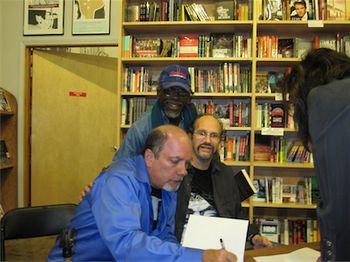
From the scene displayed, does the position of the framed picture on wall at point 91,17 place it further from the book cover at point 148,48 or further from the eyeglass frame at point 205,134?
the eyeglass frame at point 205,134

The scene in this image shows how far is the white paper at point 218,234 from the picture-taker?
1.26 m

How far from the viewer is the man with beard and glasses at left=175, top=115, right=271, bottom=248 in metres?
1.85

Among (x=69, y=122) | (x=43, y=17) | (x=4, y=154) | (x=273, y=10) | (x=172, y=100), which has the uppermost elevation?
(x=43, y=17)

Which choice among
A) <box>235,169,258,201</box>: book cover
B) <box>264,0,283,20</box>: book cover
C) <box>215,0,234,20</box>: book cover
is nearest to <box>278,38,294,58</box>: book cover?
<box>264,0,283,20</box>: book cover

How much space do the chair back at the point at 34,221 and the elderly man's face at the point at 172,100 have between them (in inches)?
32.2

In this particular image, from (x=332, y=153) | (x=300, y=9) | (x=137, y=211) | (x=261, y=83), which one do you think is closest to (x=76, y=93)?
(x=261, y=83)

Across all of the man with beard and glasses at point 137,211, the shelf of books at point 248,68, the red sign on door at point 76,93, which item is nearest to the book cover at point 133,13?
the shelf of books at point 248,68

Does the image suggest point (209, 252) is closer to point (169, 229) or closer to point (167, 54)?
point (169, 229)

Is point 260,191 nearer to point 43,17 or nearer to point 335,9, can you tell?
point 335,9

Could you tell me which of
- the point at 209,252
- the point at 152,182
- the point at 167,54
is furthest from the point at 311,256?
the point at 167,54

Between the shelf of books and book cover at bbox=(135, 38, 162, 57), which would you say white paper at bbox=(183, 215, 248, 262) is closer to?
the shelf of books

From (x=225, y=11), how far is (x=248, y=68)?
57 cm

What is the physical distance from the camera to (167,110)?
2162 millimetres

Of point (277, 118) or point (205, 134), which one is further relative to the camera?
point (277, 118)
